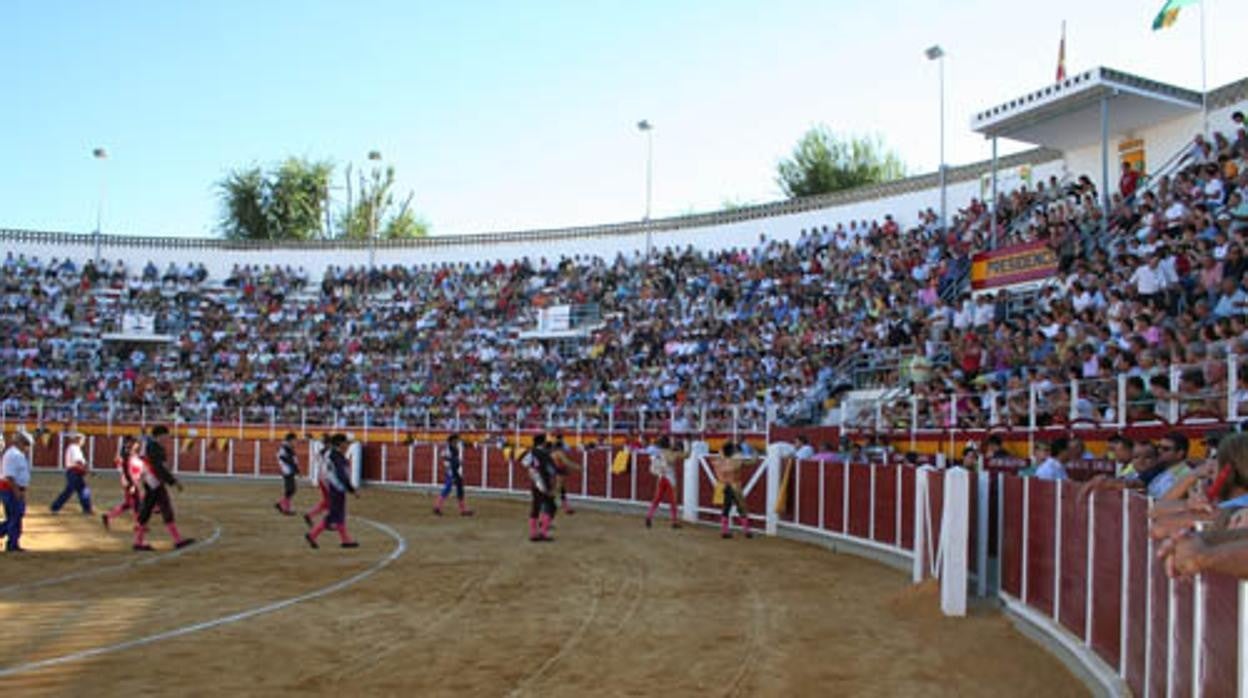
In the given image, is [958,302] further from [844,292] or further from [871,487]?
[871,487]

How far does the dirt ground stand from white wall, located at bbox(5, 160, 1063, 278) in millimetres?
16653

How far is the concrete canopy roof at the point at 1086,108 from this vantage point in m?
21.8

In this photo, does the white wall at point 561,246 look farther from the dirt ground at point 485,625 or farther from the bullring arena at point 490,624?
the dirt ground at point 485,625

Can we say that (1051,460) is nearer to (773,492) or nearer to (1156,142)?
(773,492)

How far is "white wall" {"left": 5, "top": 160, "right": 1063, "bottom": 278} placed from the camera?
31188 millimetres

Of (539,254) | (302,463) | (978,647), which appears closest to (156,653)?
(978,647)

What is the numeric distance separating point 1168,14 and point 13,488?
18.2 m

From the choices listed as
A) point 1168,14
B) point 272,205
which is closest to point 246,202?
point 272,205

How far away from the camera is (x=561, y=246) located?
136ft

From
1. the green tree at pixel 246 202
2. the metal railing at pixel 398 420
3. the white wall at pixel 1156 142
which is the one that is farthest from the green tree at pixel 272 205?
the white wall at pixel 1156 142

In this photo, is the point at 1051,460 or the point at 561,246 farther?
the point at 561,246

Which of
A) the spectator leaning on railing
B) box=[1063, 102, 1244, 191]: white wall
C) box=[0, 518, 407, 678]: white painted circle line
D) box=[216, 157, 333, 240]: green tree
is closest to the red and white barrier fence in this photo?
the spectator leaning on railing

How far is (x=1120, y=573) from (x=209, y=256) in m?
42.6

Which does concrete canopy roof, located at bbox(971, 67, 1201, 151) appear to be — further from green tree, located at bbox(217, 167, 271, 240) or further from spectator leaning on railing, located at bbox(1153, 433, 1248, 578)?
green tree, located at bbox(217, 167, 271, 240)
